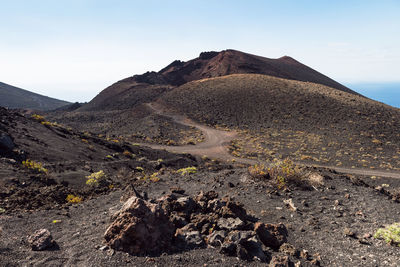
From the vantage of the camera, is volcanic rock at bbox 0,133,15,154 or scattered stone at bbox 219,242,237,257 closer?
scattered stone at bbox 219,242,237,257

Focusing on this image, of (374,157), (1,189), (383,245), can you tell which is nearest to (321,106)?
(374,157)

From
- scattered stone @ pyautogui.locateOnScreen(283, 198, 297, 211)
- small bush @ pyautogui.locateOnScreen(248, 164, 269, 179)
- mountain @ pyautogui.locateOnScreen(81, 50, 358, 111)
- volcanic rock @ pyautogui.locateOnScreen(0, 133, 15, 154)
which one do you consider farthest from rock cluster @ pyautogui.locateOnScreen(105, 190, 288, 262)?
mountain @ pyautogui.locateOnScreen(81, 50, 358, 111)

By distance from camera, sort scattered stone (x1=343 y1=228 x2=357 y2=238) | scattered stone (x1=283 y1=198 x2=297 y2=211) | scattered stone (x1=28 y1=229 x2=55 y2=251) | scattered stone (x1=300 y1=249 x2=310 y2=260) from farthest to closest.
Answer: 1. scattered stone (x1=283 y1=198 x2=297 y2=211)
2. scattered stone (x1=343 y1=228 x2=357 y2=238)
3. scattered stone (x1=300 y1=249 x2=310 y2=260)
4. scattered stone (x1=28 y1=229 x2=55 y2=251)

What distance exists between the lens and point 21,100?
117625 mm

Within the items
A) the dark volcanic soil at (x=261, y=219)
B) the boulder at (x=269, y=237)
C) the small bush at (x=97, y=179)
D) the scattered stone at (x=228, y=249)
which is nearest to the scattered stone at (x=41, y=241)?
the dark volcanic soil at (x=261, y=219)

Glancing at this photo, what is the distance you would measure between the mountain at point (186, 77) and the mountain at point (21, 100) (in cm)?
5297

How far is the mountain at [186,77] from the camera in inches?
2864

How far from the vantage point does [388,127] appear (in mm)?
37781

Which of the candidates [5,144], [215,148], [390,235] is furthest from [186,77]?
[390,235]

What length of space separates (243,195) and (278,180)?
71.2 inches

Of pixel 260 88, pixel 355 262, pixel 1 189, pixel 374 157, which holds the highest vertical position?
pixel 260 88

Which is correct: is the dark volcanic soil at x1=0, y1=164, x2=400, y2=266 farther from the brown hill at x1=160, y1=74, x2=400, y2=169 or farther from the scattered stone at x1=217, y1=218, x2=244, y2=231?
the brown hill at x1=160, y1=74, x2=400, y2=169

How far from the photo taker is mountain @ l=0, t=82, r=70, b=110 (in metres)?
110

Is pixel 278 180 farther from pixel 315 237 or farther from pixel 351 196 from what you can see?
pixel 315 237
